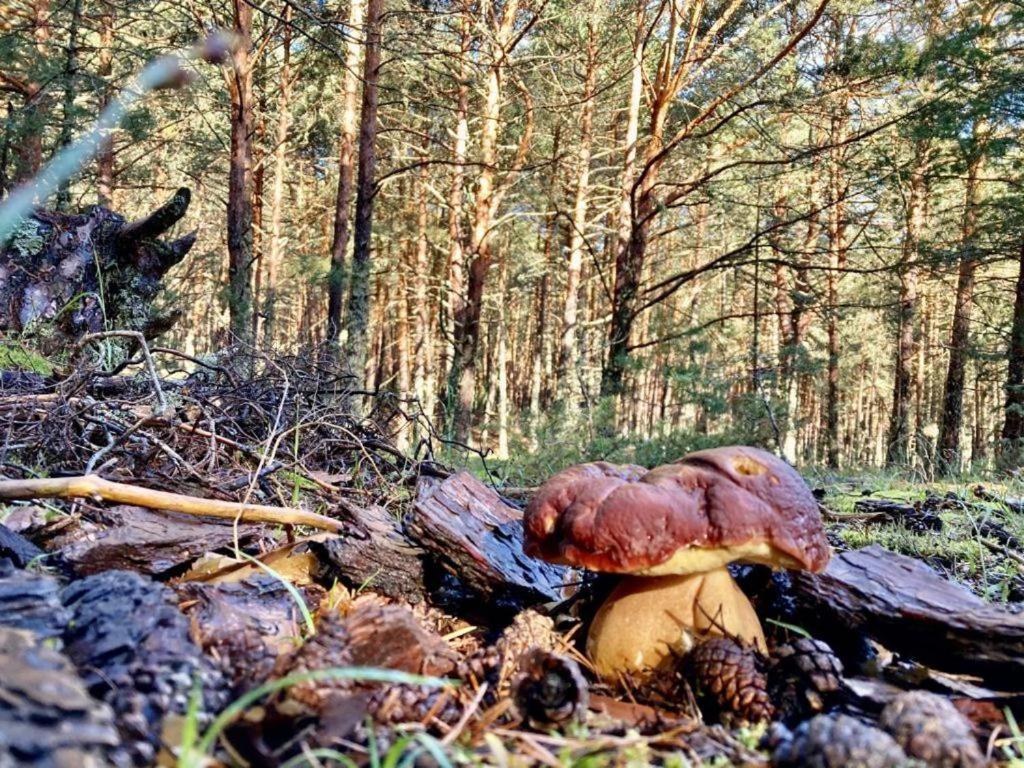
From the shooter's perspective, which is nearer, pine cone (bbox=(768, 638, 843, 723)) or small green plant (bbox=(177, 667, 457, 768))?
small green plant (bbox=(177, 667, 457, 768))

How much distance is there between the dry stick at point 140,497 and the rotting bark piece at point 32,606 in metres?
0.62

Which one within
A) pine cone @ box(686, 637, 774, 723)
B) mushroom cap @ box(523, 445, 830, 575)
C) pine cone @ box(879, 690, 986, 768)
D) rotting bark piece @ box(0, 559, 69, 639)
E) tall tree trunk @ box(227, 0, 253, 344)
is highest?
tall tree trunk @ box(227, 0, 253, 344)

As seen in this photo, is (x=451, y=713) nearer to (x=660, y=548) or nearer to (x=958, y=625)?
(x=660, y=548)

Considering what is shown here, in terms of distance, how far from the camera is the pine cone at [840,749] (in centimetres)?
89

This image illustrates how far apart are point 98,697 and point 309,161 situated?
23.0 meters

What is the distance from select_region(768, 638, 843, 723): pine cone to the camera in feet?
4.04

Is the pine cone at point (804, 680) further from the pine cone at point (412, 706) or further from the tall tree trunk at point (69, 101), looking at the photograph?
the tall tree trunk at point (69, 101)

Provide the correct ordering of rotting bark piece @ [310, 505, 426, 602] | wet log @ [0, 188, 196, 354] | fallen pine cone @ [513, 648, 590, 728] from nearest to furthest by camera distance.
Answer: fallen pine cone @ [513, 648, 590, 728], rotting bark piece @ [310, 505, 426, 602], wet log @ [0, 188, 196, 354]

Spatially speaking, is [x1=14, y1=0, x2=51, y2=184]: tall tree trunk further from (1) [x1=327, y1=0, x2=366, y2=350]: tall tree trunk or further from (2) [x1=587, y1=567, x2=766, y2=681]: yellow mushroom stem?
(2) [x1=587, y1=567, x2=766, y2=681]: yellow mushroom stem

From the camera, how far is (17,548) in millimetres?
1512

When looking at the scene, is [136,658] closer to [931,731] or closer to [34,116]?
[931,731]

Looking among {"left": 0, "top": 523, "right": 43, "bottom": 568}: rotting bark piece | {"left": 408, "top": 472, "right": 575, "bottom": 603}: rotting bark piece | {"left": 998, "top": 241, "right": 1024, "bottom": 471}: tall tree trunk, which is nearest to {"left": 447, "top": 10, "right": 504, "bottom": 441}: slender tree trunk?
{"left": 998, "top": 241, "right": 1024, "bottom": 471}: tall tree trunk

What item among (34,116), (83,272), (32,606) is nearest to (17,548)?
(32,606)

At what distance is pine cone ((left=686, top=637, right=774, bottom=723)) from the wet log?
5131mm
